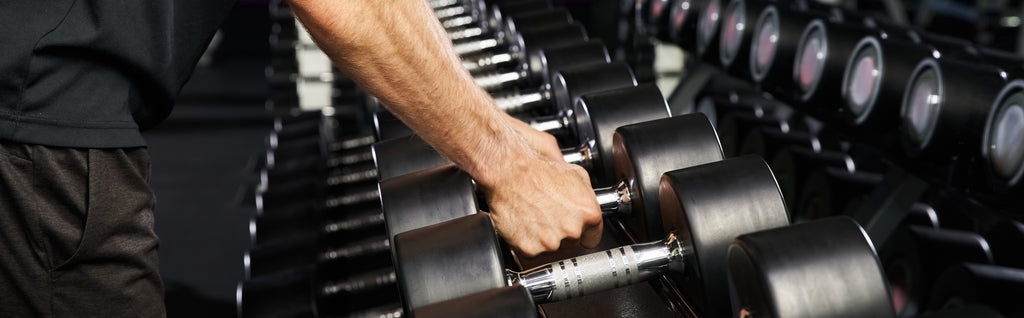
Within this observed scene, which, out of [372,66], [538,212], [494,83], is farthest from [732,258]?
[494,83]

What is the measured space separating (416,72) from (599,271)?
0.25 meters

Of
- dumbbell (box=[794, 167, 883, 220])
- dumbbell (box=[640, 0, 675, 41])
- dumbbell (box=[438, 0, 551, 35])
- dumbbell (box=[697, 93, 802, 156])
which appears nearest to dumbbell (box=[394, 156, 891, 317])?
dumbbell (box=[438, 0, 551, 35])

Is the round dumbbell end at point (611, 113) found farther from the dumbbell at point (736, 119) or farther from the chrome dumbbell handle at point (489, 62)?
the dumbbell at point (736, 119)

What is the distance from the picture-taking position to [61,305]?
2.57ft

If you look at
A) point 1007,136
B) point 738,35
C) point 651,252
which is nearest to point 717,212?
point 651,252

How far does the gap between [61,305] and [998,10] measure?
13.0 feet

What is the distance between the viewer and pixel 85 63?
749 mm

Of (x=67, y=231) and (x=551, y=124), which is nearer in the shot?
(x=67, y=231)

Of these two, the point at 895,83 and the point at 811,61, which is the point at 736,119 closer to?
the point at 811,61

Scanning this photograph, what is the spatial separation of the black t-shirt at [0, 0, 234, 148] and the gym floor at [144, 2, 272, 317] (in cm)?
121

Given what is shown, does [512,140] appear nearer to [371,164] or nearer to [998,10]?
[371,164]

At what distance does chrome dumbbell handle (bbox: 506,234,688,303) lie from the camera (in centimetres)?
74

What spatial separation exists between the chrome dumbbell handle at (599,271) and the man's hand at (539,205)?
0.08 m

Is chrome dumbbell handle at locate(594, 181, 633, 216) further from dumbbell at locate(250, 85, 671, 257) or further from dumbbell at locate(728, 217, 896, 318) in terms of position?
dumbbell at locate(728, 217, 896, 318)
